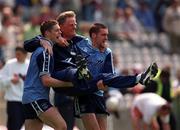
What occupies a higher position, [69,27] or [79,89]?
[69,27]

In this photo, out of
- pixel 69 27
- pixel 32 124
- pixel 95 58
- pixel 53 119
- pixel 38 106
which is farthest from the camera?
pixel 95 58

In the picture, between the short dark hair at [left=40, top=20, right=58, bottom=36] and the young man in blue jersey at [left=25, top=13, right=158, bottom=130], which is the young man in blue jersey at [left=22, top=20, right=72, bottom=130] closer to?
the short dark hair at [left=40, top=20, right=58, bottom=36]

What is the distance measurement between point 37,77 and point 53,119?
63 cm

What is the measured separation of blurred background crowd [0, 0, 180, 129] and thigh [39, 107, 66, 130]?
953 centimetres

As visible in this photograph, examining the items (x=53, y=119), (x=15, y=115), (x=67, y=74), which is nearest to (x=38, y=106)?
(x=53, y=119)

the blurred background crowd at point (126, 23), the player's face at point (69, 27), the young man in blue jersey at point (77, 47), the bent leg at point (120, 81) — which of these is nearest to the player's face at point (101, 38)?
the young man in blue jersey at point (77, 47)

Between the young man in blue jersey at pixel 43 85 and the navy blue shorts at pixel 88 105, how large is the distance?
66cm

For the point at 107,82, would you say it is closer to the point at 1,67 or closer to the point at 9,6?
the point at 1,67

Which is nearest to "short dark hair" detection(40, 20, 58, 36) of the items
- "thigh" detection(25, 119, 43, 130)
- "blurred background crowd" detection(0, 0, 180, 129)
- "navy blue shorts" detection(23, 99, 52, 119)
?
"navy blue shorts" detection(23, 99, 52, 119)

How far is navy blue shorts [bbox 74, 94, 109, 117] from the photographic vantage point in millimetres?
13242

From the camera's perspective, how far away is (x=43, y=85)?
12.6 metres

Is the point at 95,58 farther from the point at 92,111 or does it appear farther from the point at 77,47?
the point at 92,111

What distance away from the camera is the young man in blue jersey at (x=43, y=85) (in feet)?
40.9

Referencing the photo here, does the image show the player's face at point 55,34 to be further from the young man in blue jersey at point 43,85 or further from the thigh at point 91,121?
the thigh at point 91,121
